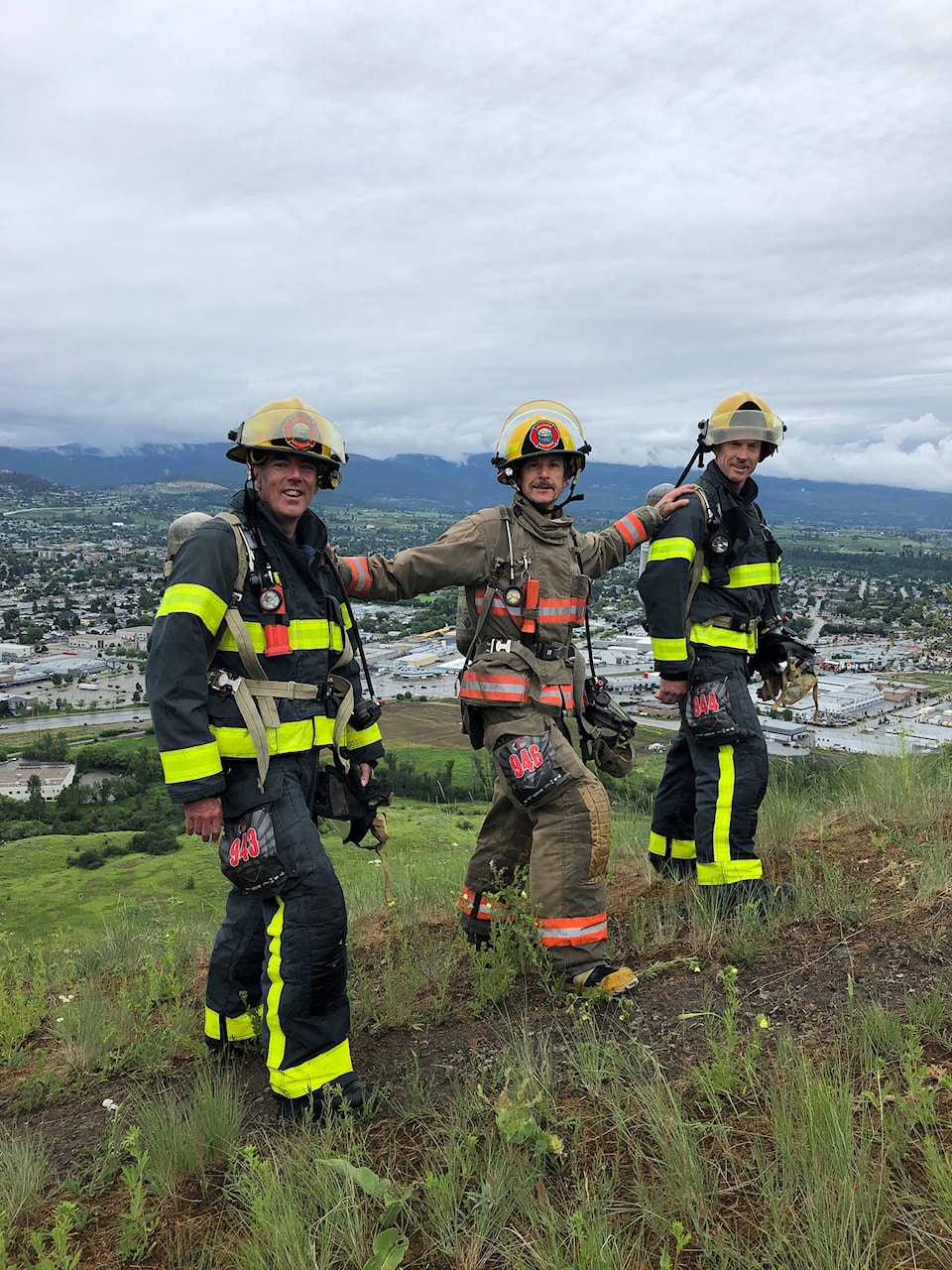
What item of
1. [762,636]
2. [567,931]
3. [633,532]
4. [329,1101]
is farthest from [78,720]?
[329,1101]

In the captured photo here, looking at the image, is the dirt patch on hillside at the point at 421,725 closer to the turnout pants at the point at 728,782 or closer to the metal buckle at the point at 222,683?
the turnout pants at the point at 728,782

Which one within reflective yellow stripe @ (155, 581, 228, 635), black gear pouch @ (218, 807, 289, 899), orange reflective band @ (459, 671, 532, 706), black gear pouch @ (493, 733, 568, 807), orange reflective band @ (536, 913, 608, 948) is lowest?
orange reflective band @ (536, 913, 608, 948)

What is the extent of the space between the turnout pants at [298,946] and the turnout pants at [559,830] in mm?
1126

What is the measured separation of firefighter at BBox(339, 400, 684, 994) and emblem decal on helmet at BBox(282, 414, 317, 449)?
65cm

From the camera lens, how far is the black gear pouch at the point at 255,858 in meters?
3.16

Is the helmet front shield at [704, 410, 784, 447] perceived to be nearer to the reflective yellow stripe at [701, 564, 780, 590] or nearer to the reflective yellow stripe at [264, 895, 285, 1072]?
the reflective yellow stripe at [701, 564, 780, 590]

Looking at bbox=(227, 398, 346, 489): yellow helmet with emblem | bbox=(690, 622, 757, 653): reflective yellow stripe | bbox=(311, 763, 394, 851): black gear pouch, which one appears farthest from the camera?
bbox=(690, 622, 757, 653): reflective yellow stripe

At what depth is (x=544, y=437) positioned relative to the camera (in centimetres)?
429

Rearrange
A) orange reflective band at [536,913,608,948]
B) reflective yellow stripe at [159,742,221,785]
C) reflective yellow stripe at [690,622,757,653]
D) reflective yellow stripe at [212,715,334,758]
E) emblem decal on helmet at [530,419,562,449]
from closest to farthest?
reflective yellow stripe at [159,742,221,785]
reflective yellow stripe at [212,715,334,758]
orange reflective band at [536,913,608,948]
emblem decal on helmet at [530,419,562,449]
reflective yellow stripe at [690,622,757,653]

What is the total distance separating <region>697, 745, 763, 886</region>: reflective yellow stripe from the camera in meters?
4.68

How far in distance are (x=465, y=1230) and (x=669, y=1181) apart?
0.62 metres

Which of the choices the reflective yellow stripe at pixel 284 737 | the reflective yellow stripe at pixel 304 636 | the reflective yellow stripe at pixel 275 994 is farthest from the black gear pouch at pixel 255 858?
the reflective yellow stripe at pixel 304 636

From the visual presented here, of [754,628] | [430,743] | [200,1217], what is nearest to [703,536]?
[754,628]

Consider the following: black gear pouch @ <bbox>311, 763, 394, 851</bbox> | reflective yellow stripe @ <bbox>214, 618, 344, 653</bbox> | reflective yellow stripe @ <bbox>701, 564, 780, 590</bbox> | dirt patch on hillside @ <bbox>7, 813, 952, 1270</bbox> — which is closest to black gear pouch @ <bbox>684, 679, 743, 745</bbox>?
reflective yellow stripe @ <bbox>701, 564, 780, 590</bbox>
